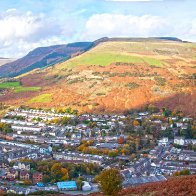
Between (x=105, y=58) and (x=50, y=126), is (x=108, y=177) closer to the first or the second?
(x=50, y=126)

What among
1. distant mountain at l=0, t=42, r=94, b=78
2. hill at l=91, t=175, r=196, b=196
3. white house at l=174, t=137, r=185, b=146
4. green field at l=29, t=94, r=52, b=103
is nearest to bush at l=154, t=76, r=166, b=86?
green field at l=29, t=94, r=52, b=103

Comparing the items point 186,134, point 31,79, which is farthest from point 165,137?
point 31,79

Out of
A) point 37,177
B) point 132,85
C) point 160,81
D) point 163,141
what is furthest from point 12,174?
point 160,81

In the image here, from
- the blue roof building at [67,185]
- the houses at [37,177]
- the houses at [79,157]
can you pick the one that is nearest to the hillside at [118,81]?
the houses at [79,157]

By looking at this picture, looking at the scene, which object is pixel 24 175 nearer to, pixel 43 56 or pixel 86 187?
pixel 86 187

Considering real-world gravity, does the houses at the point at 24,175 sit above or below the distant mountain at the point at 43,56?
below

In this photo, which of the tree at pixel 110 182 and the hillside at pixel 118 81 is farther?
the hillside at pixel 118 81

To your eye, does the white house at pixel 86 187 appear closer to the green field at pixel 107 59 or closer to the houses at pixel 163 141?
the houses at pixel 163 141
